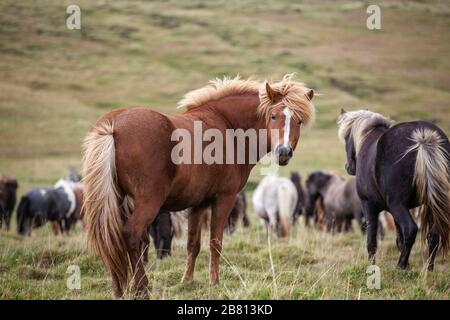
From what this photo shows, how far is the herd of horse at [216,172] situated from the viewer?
5.46m

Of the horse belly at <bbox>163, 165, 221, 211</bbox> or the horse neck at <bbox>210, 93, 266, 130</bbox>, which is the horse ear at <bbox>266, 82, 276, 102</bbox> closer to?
the horse neck at <bbox>210, 93, 266, 130</bbox>

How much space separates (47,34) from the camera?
77250mm

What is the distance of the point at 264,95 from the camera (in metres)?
6.83

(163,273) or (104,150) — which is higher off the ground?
(104,150)

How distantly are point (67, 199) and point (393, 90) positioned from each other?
162 feet

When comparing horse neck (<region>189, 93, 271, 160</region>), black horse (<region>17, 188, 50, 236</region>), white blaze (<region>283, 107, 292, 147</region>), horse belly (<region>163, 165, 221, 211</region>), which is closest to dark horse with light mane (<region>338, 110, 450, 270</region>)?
horse neck (<region>189, 93, 271, 160</region>)

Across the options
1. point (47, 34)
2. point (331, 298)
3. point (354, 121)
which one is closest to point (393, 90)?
point (47, 34)

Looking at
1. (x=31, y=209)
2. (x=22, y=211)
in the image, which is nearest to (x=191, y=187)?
(x=31, y=209)

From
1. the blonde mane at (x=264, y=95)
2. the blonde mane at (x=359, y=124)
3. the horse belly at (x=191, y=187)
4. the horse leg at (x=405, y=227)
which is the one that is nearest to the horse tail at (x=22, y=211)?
the blonde mane at (x=264, y=95)

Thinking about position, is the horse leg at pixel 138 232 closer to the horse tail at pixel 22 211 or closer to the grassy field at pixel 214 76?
the grassy field at pixel 214 76

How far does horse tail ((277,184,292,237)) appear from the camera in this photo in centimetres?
1412

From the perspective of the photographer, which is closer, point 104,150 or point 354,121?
point 104,150

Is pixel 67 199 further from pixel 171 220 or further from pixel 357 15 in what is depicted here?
pixel 357 15

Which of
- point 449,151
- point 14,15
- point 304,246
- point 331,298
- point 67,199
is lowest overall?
point 67,199
